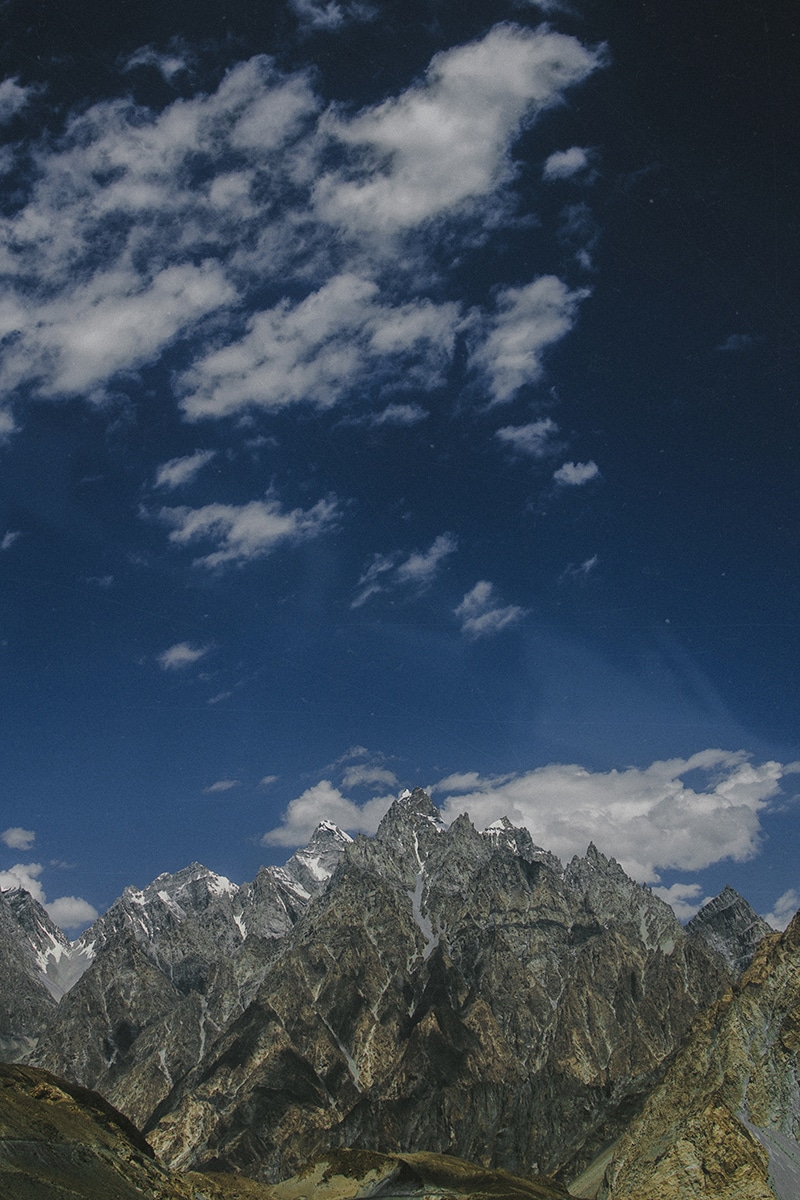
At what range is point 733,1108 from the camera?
94.8m

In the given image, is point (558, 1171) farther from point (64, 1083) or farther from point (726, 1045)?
point (64, 1083)

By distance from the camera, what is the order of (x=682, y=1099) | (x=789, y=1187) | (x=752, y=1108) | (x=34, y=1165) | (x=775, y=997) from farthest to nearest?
(x=775, y=997)
(x=682, y=1099)
(x=752, y=1108)
(x=789, y=1187)
(x=34, y=1165)

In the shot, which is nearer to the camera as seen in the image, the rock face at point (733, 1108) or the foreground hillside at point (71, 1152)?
the foreground hillside at point (71, 1152)

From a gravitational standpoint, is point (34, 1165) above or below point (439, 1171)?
above

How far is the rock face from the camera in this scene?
52.1 m

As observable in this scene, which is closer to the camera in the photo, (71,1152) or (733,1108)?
(71,1152)

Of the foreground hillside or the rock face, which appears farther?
the rock face

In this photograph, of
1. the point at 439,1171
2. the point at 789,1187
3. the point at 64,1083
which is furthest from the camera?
the point at 439,1171

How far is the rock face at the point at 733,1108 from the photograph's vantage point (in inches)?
2050

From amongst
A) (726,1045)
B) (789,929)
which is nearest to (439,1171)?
(726,1045)

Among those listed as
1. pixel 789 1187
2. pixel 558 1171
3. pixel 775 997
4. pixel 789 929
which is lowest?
pixel 558 1171

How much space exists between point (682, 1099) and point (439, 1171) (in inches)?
2069

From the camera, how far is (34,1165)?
4997 cm

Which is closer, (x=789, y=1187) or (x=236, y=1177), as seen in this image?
(x=789, y=1187)
